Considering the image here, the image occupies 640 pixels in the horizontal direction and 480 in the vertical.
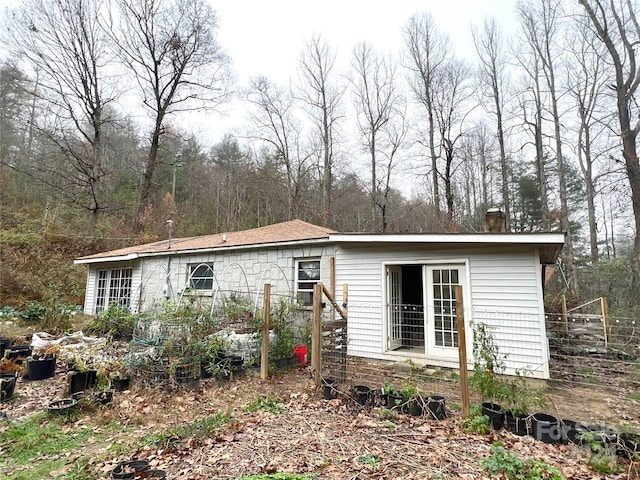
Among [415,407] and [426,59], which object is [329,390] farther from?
[426,59]

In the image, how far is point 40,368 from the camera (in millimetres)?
6043

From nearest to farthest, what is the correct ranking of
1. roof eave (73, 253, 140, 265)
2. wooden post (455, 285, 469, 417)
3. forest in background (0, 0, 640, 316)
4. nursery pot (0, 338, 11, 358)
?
1. wooden post (455, 285, 469, 417)
2. nursery pot (0, 338, 11, 358)
3. roof eave (73, 253, 140, 265)
4. forest in background (0, 0, 640, 316)

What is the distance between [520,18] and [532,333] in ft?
56.3

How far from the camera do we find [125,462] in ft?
9.81

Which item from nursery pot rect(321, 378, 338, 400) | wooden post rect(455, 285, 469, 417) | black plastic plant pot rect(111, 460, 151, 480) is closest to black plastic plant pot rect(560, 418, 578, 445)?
wooden post rect(455, 285, 469, 417)

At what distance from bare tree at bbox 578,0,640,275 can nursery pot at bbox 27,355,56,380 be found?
16218mm

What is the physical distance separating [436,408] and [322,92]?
18.1 m

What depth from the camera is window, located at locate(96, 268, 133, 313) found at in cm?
1160

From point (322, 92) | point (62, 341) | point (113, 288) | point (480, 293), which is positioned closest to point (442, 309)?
point (480, 293)

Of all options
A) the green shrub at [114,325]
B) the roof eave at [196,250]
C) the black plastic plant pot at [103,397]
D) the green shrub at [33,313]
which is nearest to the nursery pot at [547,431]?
the roof eave at [196,250]

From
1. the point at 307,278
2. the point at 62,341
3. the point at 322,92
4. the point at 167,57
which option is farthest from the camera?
the point at 322,92

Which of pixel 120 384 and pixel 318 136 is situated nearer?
pixel 120 384

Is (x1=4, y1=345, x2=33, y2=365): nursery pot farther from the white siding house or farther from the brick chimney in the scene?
the brick chimney

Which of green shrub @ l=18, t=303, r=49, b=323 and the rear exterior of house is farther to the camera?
green shrub @ l=18, t=303, r=49, b=323
